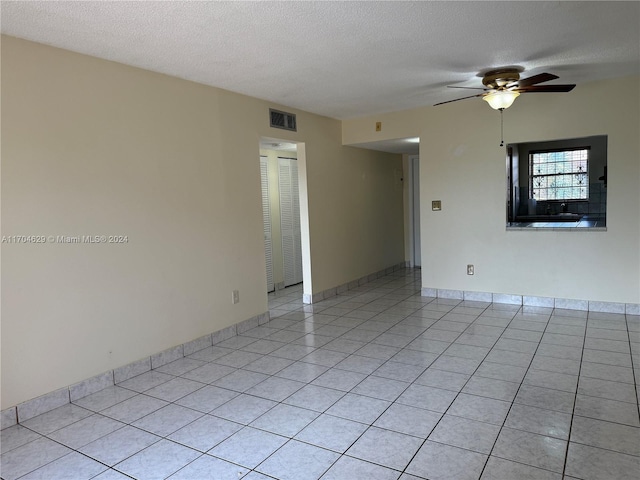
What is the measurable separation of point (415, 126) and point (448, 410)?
3809 millimetres

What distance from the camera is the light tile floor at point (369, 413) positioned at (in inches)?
84.0

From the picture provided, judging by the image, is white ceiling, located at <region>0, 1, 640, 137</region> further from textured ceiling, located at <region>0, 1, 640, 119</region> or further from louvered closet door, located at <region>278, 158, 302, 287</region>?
louvered closet door, located at <region>278, 158, 302, 287</region>

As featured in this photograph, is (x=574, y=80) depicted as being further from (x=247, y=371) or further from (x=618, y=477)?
(x=247, y=371)

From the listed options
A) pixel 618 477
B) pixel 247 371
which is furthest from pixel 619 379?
pixel 247 371

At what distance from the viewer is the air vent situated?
4.76 metres

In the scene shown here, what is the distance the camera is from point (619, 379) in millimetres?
2963

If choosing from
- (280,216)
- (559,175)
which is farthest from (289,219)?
(559,175)

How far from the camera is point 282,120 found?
4.90m

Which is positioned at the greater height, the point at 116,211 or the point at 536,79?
the point at 536,79

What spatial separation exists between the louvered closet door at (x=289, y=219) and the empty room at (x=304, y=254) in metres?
1.04

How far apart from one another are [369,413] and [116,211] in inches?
91.1

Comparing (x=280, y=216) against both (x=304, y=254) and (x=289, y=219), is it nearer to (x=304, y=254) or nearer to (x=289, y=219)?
(x=289, y=219)

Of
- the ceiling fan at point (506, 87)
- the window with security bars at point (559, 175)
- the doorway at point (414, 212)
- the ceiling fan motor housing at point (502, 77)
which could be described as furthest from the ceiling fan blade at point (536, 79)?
the doorway at point (414, 212)

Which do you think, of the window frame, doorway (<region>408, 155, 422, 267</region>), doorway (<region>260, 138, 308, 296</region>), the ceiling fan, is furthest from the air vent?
the window frame
